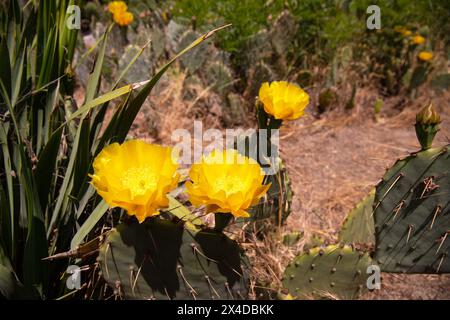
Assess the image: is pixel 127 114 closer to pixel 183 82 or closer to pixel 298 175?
pixel 298 175

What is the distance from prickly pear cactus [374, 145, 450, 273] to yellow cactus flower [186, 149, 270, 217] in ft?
1.85

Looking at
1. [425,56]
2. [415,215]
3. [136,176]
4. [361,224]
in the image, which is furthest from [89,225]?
[425,56]

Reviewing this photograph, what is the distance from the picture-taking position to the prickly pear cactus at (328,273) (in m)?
1.38

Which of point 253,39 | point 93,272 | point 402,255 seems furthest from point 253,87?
point 93,272

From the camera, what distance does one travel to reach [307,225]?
211 centimetres

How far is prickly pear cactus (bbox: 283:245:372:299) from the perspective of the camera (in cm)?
138

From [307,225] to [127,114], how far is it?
127cm

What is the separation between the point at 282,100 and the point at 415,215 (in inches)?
21.0

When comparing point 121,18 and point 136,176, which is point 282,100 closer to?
point 136,176

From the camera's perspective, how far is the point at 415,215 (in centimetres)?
128

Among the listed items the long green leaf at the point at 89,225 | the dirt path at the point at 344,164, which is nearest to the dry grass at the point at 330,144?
the dirt path at the point at 344,164

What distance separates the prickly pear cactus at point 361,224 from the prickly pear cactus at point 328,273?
9.6 inches

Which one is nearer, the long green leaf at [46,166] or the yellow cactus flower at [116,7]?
the long green leaf at [46,166]

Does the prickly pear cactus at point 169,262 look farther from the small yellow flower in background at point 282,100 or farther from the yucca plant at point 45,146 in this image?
the small yellow flower in background at point 282,100
